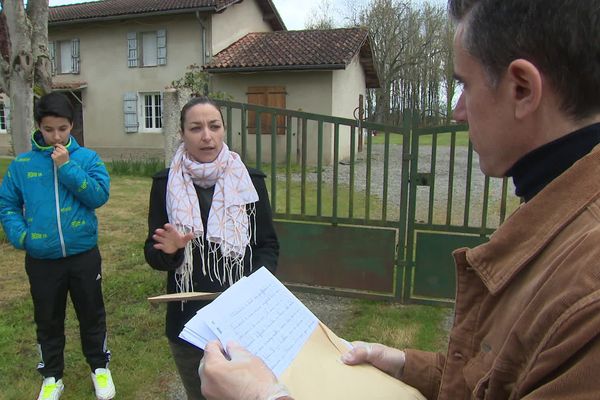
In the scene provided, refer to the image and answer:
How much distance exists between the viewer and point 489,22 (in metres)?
0.90

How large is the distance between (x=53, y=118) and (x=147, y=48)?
17.2 m

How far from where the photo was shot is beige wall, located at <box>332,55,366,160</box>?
16438mm

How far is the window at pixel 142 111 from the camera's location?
63.1 feet

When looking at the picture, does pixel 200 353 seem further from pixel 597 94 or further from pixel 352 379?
pixel 597 94

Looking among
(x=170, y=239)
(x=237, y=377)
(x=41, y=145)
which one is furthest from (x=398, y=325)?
(x=237, y=377)

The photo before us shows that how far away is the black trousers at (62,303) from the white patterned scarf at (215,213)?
1072 millimetres

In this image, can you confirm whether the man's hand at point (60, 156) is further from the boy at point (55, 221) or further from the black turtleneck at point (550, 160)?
the black turtleneck at point (550, 160)

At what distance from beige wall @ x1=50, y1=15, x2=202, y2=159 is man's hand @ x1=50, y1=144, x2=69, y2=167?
1628 centimetres

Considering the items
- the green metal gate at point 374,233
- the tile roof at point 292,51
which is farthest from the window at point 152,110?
the green metal gate at point 374,233

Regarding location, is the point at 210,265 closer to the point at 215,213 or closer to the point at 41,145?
the point at 215,213

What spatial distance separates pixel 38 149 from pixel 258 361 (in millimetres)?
2582

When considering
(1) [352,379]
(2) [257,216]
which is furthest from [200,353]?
(1) [352,379]

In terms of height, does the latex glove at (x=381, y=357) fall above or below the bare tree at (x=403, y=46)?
below

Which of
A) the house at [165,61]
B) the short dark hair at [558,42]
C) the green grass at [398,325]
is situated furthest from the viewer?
the house at [165,61]
